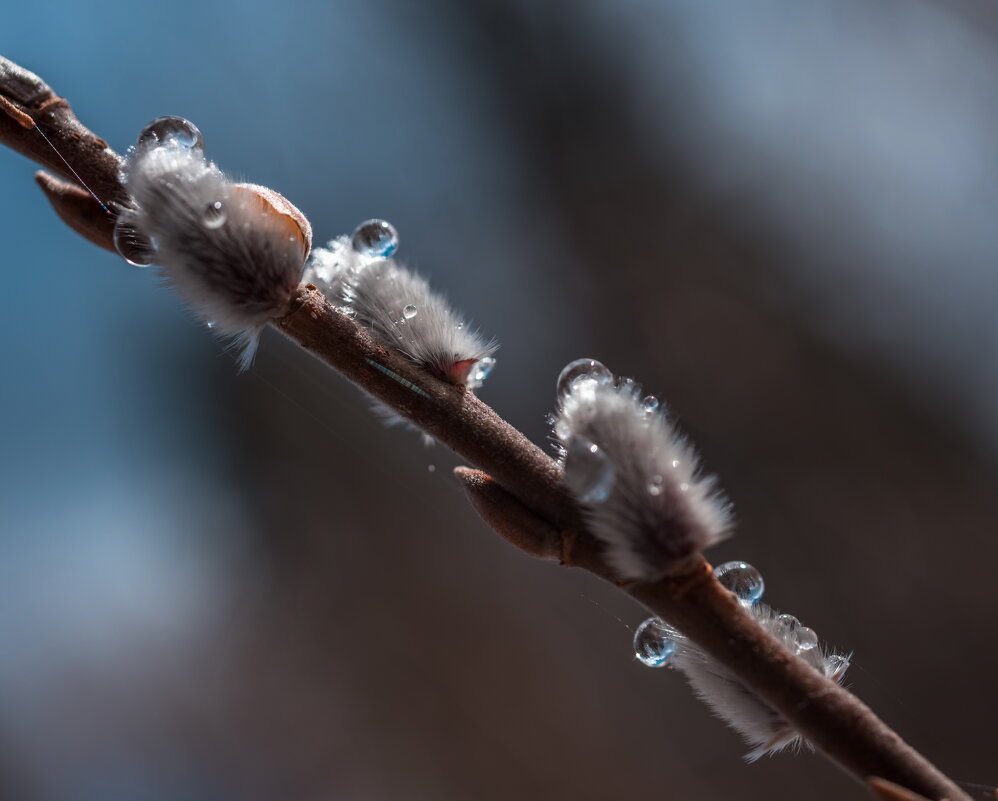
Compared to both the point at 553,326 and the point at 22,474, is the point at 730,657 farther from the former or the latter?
the point at 22,474

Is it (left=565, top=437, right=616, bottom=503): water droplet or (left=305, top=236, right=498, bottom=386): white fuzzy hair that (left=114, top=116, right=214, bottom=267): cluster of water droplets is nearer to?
(left=305, top=236, right=498, bottom=386): white fuzzy hair

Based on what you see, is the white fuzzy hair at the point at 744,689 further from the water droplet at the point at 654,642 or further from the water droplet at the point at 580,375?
the water droplet at the point at 580,375

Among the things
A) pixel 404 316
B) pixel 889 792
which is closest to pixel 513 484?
pixel 404 316

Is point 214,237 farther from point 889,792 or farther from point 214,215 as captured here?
point 889,792

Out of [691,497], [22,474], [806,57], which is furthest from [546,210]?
[691,497]

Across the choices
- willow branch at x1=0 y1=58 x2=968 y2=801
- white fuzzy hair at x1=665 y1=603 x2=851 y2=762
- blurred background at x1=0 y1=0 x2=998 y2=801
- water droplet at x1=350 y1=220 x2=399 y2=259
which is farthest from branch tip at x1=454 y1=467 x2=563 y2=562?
blurred background at x1=0 y1=0 x2=998 y2=801

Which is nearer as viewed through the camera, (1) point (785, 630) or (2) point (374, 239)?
(1) point (785, 630)

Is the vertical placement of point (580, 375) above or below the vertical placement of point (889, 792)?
above
